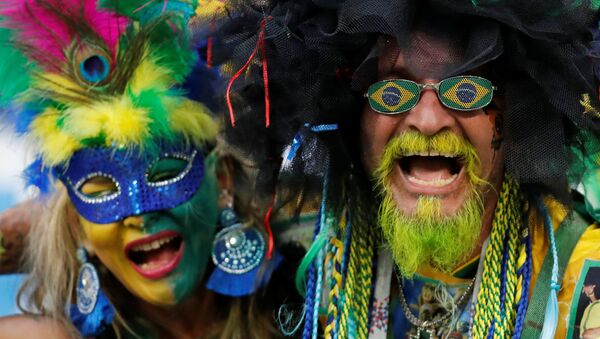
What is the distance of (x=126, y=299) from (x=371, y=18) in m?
1.42

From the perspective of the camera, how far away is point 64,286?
290 cm

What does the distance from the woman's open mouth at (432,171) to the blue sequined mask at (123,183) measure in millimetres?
799

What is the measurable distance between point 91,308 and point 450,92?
1374 millimetres

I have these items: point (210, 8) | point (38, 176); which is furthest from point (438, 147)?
point (38, 176)

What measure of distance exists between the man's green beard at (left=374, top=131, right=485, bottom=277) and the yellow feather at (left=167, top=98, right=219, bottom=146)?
719mm

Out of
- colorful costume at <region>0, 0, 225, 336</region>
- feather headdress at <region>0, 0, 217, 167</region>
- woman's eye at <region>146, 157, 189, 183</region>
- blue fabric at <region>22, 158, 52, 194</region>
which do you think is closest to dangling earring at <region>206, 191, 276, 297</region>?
colorful costume at <region>0, 0, 225, 336</region>

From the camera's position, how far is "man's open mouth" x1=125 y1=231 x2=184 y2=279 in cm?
273

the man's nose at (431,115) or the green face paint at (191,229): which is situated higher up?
the man's nose at (431,115)

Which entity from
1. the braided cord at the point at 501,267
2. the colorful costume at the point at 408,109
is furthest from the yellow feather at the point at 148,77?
the braided cord at the point at 501,267

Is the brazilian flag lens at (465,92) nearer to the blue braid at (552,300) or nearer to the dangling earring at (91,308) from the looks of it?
the blue braid at (552,300)

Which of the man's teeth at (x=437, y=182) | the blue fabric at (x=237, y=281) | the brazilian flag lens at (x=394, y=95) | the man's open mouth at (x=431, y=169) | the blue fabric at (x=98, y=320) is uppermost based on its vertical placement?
the brazilian flag lens at (x=394, y=95)

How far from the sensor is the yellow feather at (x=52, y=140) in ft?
8.65

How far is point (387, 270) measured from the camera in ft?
7.98

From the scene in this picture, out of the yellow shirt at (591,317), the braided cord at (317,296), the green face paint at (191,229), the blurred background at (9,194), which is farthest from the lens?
the blurred background at (9,194)
